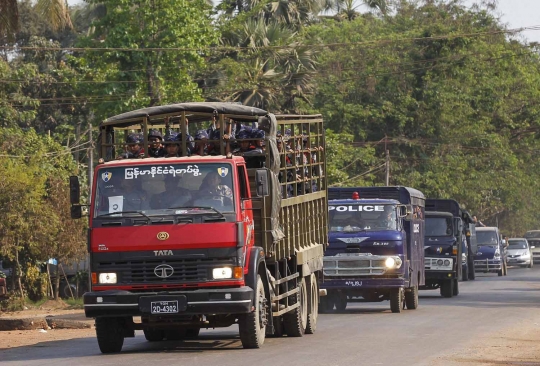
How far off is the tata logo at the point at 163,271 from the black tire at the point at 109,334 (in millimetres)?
1276

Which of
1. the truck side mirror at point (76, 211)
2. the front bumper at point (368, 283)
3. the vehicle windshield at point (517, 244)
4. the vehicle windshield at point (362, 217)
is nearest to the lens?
the truck side mirror at point (76, 211)

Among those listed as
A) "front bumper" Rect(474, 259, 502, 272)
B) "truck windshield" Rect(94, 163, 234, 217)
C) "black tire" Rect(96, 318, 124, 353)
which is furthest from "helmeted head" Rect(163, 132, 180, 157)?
"front bumper" Rect(474, 259, 502, 272)

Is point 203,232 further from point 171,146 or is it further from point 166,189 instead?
point 171,146

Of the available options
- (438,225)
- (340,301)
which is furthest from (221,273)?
(438,225)

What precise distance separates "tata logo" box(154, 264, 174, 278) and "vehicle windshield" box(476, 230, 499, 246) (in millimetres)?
36826

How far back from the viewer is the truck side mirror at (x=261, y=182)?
13.6 meters

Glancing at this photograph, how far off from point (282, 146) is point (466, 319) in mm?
6522

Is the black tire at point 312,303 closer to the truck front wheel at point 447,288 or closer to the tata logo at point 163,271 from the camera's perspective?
the tata logo at point 163,271

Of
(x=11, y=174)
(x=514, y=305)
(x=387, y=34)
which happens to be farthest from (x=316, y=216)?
(x=387, y=34)

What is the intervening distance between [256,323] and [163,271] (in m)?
1.50

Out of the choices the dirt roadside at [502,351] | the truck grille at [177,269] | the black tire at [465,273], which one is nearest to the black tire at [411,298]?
the dirt roadside at [502,351]

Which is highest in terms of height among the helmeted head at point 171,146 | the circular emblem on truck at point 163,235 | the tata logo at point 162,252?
the helmeted head at point 171,146

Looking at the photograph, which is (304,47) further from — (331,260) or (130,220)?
(130,220)

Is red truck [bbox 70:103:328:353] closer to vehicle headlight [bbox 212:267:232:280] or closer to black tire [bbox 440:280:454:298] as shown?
vehicle headlight [bbox 212:267:232:280]
